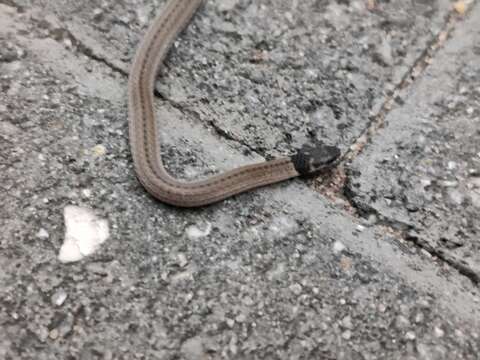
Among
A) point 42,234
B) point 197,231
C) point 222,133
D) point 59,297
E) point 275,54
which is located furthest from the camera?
point 275,54

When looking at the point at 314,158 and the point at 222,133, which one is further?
the point at 222,133

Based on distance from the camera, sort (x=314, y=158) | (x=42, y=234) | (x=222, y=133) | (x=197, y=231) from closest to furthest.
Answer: (x=42, y=234) → (x=197, y=231) → (x=314, y=158) → (x=222, y=133)

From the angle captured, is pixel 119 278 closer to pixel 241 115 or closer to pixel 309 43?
pixel 241 115

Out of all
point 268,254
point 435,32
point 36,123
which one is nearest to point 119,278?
point 268,254

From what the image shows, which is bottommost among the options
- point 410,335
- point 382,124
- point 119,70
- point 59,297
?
point 59,297

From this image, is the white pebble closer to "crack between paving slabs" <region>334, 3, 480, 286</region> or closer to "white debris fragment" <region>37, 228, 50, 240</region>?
"crack between paving slabs" <region>334, 3, 480, 286</region>

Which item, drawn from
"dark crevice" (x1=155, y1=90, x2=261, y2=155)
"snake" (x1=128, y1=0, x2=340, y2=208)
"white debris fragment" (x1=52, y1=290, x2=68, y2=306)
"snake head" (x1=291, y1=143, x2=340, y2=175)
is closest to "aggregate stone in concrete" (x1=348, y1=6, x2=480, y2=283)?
"snake head" (x1=291, y1=143, x2=340, y2=175)

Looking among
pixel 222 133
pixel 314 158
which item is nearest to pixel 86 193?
pixel 222 133

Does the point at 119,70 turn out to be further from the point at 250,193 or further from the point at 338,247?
the point at 338,247
